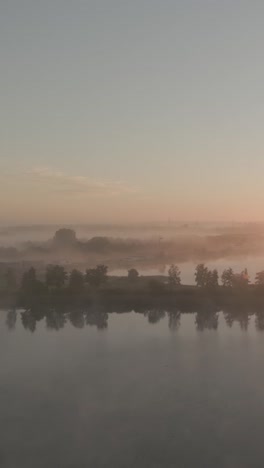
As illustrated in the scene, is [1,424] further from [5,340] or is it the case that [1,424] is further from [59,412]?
[5,340]

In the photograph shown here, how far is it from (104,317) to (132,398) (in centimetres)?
3593

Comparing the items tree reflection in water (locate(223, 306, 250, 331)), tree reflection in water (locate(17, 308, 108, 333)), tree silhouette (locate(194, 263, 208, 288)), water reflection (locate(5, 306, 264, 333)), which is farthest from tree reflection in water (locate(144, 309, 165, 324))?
tree silhouette (locate(194, 263, 208, 288))

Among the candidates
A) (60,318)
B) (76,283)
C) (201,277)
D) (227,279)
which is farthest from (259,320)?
(76,283)

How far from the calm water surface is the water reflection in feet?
12.1

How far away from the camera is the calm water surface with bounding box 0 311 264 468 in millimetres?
30672

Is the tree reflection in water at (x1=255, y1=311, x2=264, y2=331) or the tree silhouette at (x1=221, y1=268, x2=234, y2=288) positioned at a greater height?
the tree silhouette at (x1=221, y1=268, x2=234, y2=288)

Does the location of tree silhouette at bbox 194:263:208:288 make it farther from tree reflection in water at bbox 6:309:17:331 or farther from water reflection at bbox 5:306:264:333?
tree reflection in water at bbox 6:309:17:331

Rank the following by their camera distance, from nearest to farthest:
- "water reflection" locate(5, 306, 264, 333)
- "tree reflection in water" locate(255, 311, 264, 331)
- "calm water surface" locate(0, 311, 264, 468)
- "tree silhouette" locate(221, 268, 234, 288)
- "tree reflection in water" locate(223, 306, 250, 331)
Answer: "calm water surface" locate(0, 311, 264, 468) → "tree reflection in water" locate(255, 311, 264, 331) → "water reflection" locate(5, 306, 264, 333) → "tree reflection in water" locate(223, 306, 250, 331) → "tree silhouette" locate(221, 268, 234, 288)

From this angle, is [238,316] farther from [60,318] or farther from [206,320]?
[60,318]

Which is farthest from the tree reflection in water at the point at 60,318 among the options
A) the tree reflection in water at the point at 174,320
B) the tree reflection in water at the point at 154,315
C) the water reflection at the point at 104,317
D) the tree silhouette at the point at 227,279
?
the tree silhouette at the point at 227,279

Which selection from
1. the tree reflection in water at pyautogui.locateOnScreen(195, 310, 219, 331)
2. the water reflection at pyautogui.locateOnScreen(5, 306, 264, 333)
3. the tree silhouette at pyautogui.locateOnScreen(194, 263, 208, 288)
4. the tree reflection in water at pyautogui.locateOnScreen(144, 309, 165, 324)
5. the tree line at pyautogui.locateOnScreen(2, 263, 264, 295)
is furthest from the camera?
the tree silhouette at pyautogui.locateOnScreen(194, 263, 208, 288)

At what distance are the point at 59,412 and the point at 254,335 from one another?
3574 cm

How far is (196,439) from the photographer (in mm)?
32281

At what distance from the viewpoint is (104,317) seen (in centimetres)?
7550
